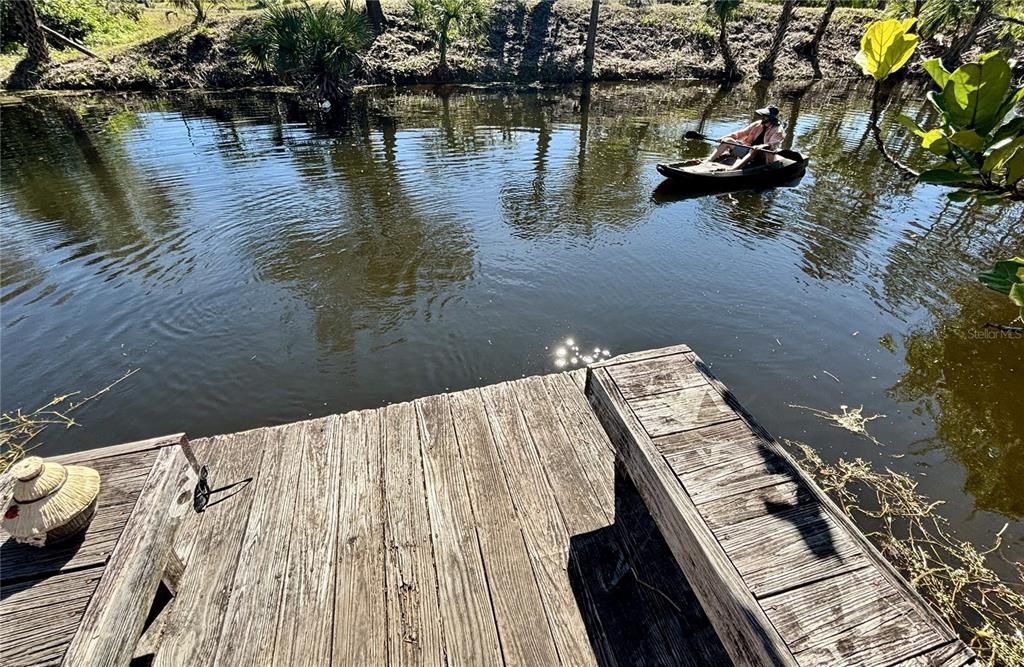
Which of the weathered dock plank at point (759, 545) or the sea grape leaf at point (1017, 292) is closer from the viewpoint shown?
the sea grape leaf at point (1017, 292)

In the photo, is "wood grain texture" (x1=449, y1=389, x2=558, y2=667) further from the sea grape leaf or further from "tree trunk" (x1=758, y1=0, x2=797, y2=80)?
"tree trunk" (x1=758, y1=0, x2=797, y2=80)

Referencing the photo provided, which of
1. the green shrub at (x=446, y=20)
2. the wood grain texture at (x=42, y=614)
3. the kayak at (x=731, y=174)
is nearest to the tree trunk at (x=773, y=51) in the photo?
the green shrub at (x=446, y=20)

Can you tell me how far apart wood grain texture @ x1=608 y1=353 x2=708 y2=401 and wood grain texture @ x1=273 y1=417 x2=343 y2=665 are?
2.16 metres

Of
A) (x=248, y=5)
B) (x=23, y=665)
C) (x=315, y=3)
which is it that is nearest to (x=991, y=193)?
(x=23, y=665)

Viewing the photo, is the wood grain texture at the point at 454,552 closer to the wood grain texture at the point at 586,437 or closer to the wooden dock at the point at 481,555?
the wooden dock at the point at 481,555

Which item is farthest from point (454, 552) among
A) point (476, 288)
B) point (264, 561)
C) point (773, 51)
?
point (773, 51)

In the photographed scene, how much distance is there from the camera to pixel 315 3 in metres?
26.8

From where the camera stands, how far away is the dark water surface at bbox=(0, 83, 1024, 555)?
545 centimetres

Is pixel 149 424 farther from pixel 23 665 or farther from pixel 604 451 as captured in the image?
pixel 604 451

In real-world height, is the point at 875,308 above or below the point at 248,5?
below

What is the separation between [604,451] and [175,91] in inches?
1088

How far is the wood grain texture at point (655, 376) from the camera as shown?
285 cm

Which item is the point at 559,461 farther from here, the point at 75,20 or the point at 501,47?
the point at 75,20

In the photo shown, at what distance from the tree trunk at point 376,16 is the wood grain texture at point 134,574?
29.2m
